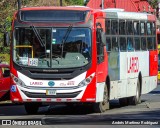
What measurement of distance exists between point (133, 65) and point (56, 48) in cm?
590

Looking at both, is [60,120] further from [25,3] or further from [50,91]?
[25,3]

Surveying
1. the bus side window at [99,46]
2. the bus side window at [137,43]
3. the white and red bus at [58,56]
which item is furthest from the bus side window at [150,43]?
the bus side window at [99,46]

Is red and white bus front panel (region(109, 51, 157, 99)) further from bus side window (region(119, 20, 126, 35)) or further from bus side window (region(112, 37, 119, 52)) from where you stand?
bus side window (region(119, 20, 126, 35))

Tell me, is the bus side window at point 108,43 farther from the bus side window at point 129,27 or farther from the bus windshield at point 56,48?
the bus side window at point 129,27

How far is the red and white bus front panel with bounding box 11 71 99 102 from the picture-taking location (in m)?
20.8

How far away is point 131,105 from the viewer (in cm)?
2755

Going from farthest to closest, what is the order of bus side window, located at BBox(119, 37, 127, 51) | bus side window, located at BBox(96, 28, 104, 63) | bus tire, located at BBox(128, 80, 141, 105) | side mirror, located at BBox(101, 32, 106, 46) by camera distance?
bus tire, located at BBox(128, 80, 141, 105) → bus side window, located at BBox(119, 37, 127, 51) → side mirror, located at BBox(101, 32, 106, 46) → bus side window, located at BBox(96, 28, 104, 63)

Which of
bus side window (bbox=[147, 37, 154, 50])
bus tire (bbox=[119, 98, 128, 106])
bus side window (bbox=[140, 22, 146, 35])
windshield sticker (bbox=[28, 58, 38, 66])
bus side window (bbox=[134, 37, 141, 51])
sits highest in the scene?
bus side window (bbox=[140, 22, 146, 35])

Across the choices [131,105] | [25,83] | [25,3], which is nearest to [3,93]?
[131,105]

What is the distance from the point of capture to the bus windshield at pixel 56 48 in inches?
825

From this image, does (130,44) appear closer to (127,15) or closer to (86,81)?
(127,15)

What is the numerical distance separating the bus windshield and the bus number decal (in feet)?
15.9

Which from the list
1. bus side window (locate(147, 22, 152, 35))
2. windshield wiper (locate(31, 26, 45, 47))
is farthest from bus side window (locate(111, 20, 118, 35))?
bus side window (locate(147, 22, 152, 35))

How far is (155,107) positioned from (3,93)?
5651 mm
